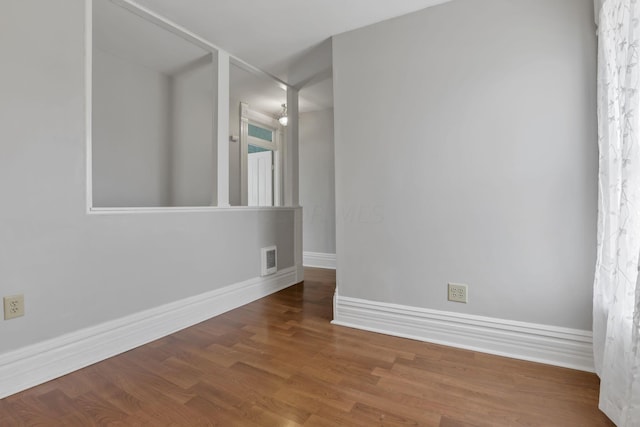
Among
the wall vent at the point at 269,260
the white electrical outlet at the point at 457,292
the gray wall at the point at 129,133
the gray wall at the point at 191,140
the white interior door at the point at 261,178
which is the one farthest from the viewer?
the white interior door at the point at 261,178

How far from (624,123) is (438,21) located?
1351mm

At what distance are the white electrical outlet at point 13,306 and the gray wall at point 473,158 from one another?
1935 mm

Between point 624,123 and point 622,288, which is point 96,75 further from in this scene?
point 622,288

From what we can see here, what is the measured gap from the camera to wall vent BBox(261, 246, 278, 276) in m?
3.17

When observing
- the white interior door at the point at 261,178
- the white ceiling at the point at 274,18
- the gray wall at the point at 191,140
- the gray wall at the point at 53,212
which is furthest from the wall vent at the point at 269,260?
the white ceiling at the point at 274,18

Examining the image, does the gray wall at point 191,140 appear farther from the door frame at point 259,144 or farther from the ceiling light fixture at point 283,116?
the ceiling light fixture at point 283,116

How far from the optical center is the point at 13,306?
5.06 ft

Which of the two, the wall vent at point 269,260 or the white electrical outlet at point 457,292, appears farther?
the wall vent at point 269,260

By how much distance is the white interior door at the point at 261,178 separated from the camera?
4.94 metres

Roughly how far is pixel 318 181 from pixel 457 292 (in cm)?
302

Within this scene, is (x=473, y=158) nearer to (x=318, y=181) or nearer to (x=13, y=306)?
(x=13, y=306)

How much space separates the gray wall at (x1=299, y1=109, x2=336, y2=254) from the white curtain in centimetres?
327

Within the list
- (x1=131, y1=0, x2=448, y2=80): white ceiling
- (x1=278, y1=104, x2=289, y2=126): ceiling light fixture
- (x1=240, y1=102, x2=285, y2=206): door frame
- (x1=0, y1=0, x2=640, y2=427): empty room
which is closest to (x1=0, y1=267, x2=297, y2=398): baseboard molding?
(x1=0, y1=0, x2=640, y2=427): empty room

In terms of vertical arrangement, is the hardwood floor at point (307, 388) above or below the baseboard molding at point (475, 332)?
below
